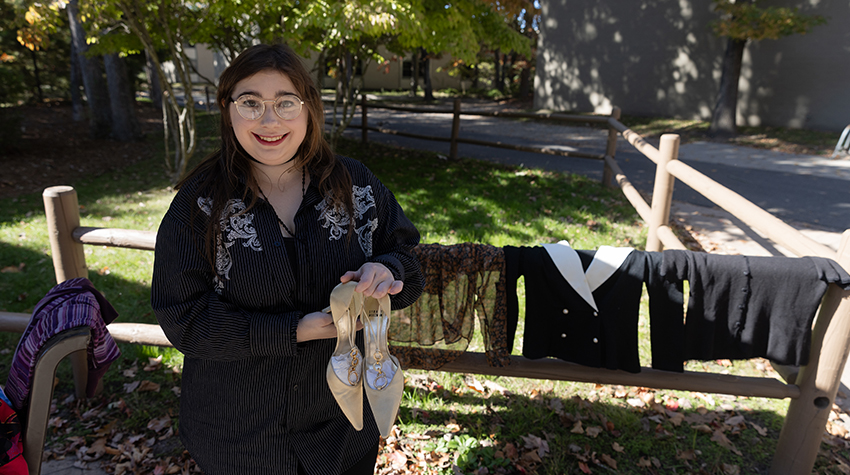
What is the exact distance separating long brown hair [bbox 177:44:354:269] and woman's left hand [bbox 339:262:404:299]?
0.21m

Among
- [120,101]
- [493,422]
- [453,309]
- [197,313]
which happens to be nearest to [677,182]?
[493,422]

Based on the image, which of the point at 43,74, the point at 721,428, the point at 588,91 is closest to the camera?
the point at 721,428

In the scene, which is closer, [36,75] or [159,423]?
[159,423]

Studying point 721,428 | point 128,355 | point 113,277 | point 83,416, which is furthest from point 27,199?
point 721,428

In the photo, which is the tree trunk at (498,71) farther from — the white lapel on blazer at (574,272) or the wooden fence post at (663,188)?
the white lapel on blazer at (574,272)

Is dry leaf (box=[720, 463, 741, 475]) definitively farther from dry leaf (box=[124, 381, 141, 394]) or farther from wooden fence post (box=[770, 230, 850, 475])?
dry leaf (box=[124, 381, 141, 394])

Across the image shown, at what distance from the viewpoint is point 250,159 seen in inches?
61.4

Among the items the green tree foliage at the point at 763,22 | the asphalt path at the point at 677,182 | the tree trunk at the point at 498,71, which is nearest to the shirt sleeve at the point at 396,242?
the asphalt path at the point at 677,182

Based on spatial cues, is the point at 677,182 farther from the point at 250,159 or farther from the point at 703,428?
the point at 250,159

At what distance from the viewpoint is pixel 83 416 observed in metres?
3.03

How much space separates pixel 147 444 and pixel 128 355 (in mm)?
999

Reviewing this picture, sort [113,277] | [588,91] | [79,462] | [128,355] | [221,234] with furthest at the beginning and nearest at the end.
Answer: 1. [588,91]
2. [113,277]
3. [128,355]
4. [79,462]
5. [221,234]

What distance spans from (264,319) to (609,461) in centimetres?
214

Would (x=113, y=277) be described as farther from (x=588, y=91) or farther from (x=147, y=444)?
(x=588, y=91)
